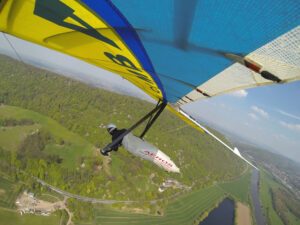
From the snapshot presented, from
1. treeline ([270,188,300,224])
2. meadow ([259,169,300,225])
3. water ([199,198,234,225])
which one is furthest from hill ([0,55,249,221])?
treeline ([270,188,300,224])

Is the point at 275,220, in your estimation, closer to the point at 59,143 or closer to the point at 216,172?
the point at 216,172

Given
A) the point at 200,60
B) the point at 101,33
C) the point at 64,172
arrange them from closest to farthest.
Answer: the point at 200,60 → the point at 101,33 → the point at 64,172

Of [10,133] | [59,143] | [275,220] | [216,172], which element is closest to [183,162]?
[216,172]

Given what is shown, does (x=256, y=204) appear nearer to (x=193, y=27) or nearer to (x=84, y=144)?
(x=84, y=144)

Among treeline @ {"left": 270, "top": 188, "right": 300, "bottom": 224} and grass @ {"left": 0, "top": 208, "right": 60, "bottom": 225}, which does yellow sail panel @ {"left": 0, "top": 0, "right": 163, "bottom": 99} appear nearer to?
grass @ {"left": 0, "top": 208, "right": 60, "bottom": 225}

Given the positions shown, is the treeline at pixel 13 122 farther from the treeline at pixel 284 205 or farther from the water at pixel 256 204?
the treeline at pixel 284 205

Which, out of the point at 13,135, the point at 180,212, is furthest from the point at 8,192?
the point at 180,212
